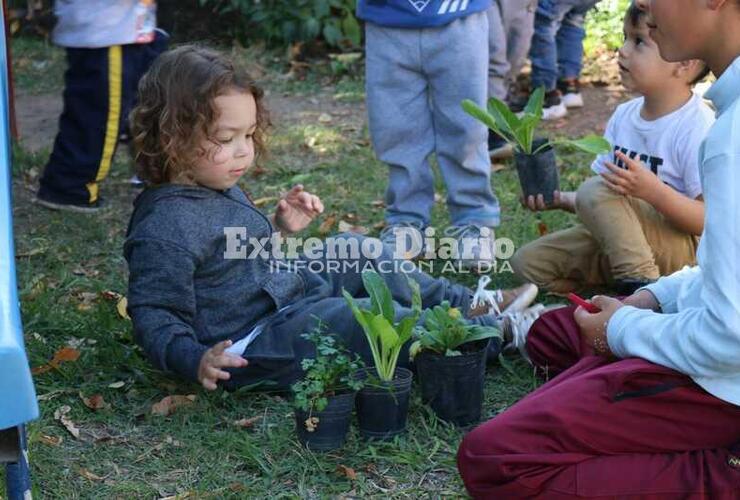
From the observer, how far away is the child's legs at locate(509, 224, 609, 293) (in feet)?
12.8

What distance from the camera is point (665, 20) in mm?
2361

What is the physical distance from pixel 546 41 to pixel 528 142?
9.38 feet

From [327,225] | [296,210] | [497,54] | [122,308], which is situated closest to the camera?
[296,210]

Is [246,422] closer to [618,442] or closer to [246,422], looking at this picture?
[246,422]

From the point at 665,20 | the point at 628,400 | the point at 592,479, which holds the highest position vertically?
the point at 665,20

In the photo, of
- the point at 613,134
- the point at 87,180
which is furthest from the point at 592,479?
the point at 87,180

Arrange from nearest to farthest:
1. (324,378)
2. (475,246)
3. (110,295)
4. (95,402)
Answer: (324,378)
(95,402)
(110,295)
(475,246)

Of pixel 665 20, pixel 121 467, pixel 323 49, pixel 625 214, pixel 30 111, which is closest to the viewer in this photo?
pixel 665 20

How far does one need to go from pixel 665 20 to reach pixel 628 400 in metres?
0.86

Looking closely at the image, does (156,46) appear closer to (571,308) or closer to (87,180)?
(87,180)

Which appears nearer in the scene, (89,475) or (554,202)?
(89,475)

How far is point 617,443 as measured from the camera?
2.54m

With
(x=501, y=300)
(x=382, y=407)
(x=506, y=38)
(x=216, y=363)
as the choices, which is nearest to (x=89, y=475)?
(x=216, y=363)

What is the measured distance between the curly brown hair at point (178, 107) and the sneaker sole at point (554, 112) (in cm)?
334
